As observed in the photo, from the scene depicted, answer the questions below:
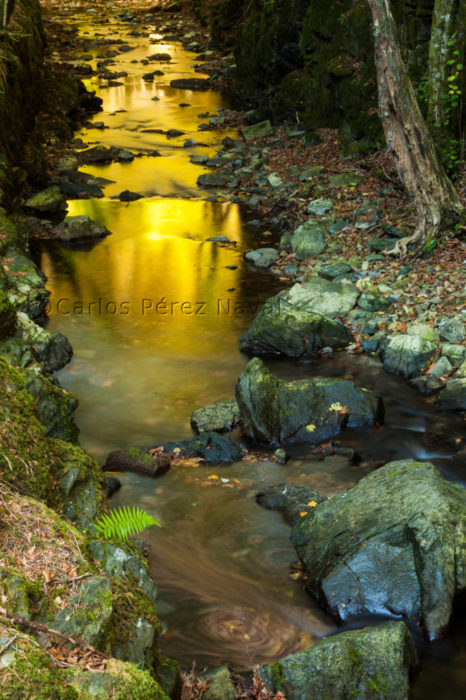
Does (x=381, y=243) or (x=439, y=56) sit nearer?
(x=439, y=56)

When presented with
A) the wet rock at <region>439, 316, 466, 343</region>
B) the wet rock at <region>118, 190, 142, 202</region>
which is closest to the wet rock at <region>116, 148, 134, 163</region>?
the wet rock at <region>118, 190, 142, 202</region>

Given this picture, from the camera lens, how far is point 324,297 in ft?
40.1

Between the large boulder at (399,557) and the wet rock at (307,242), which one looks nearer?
the large boulder at (399,557)

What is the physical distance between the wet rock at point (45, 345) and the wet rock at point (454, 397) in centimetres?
573

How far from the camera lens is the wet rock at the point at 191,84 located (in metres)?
29.8

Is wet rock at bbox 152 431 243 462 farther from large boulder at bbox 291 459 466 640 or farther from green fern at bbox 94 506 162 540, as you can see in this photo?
green fern at bbox 94 506 162 540

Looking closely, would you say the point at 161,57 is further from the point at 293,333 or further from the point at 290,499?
the point at 290,499

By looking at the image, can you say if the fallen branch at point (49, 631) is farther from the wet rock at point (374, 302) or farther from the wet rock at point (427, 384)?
the wet rock at point (374, 302)

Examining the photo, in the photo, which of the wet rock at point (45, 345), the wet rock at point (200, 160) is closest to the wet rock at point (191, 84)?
the wet rock at point (200, 160)

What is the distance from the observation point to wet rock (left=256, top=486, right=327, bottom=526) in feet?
23.1

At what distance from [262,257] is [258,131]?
Result: 911 centimetres

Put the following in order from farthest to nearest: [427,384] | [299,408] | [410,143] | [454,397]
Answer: [410,143] < [427,384] < [454,397] < [299,408]

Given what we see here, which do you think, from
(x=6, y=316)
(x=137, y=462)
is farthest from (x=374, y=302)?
(x=6, y=316)

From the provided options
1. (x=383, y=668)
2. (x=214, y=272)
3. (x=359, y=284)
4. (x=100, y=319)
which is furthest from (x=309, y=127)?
(x=383, y=668)
